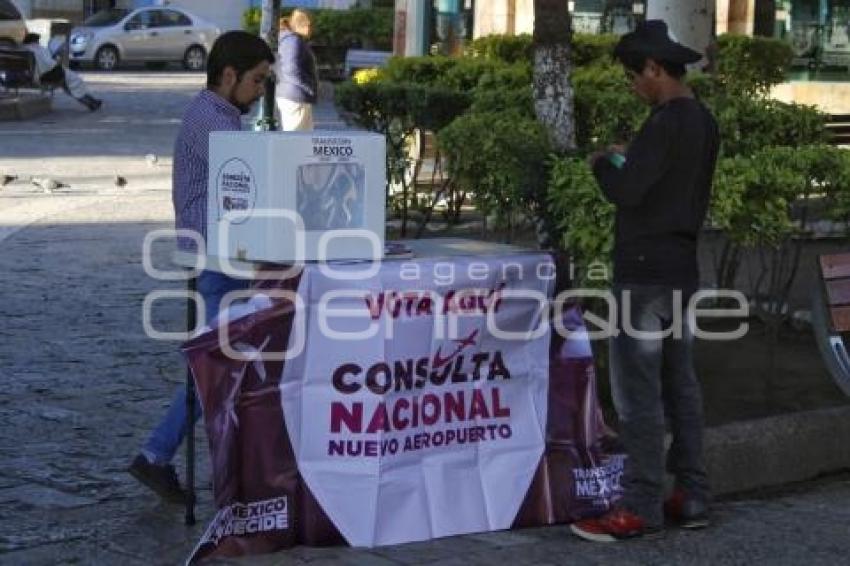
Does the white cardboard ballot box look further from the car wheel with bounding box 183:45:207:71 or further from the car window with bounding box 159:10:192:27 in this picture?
the car wheel with bounding box 183:45:207:71

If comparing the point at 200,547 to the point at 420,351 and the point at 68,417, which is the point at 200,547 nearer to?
the point at 420,351

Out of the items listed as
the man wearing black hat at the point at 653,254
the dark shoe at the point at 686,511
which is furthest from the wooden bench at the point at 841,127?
the man wearing black hat at the point at 653,254

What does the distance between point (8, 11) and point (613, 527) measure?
88.2ft

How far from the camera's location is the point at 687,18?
10492 mm

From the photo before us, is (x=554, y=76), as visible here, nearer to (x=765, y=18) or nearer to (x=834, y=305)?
(x=834, y=305)

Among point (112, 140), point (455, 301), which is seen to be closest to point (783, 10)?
point (112, 140)

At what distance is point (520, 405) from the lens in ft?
18.6

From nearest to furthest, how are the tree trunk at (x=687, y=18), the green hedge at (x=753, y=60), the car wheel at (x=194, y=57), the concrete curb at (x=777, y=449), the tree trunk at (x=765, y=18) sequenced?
the concrete curb at (x=777, y=449) → the tree trunk at (x=687, y=18) → the green hedge at (x=753, y=60) → the tree trunk at (x=765, y=18) → the car wheel at (x=194, y=57)

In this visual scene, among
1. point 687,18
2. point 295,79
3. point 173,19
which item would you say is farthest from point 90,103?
point 687,18

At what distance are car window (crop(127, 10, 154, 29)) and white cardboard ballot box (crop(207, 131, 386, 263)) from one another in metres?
33.7

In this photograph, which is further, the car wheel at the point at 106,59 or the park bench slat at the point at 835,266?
the car wheel at the point at 106,59

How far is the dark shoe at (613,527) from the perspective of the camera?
5543 mm

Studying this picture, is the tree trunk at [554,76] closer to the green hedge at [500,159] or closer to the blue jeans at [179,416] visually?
the green hedge at [500,159]

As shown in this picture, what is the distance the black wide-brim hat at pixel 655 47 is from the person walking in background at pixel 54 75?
2045 cm
